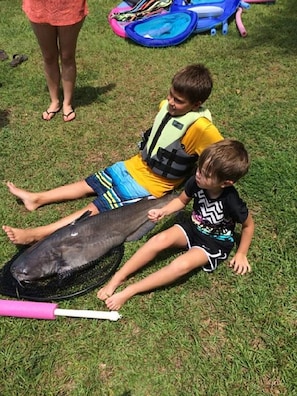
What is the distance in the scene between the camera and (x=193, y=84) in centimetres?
309

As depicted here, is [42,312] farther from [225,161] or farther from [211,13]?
[211,13]

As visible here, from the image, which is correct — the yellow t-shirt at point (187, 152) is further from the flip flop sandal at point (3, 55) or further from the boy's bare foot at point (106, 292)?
the flip flop sandal at point (3, 55)

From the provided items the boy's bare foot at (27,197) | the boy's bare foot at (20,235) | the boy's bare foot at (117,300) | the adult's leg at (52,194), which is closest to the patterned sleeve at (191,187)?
the boy's bare foot at (117,300)

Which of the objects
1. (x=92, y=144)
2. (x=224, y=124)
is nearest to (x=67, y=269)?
(x=92, y=144)

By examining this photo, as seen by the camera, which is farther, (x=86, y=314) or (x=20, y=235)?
(x=20, y=235)

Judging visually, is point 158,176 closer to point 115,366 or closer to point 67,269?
point 67,269

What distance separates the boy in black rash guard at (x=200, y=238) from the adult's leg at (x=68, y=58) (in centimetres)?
213

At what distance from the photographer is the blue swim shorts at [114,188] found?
11.6ft

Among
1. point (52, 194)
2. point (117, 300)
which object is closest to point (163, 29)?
point (52, 194)

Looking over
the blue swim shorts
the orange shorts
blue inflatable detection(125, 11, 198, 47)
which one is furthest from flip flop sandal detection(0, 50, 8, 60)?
the blue swim shorts

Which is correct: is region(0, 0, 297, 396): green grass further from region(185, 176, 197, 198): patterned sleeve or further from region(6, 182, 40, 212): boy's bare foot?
region(185, 176, 197, 198): patterned sleeve

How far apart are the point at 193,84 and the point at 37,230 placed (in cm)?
159

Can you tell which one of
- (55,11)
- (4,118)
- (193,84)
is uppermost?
(55,11)

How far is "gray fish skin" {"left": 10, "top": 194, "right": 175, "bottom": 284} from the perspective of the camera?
9.75 ft
